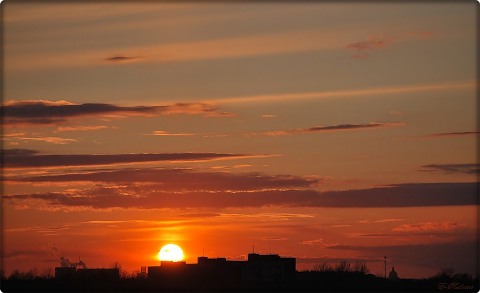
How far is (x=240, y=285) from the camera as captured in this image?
11594cm

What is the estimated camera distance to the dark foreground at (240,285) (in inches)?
3959

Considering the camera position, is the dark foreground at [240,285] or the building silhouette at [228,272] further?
the building silhouette at [228,272]

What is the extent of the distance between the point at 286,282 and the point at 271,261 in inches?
339

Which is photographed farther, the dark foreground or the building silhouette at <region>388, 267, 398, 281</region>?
the building silhouette at <region>388, 267, 398, 281</region>

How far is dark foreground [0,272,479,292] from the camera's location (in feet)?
330

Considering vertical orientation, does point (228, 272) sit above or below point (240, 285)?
above

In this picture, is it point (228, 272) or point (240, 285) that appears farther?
point (228, 272)

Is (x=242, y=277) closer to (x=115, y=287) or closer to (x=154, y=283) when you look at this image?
(x=154, y=283)

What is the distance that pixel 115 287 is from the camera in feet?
345

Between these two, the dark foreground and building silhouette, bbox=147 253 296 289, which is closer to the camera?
the dark foreground

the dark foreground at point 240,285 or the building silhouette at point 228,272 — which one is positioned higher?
the building silhouette at point 228,272

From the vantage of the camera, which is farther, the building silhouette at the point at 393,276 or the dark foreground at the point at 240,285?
the building silhouette at the point at 393,276

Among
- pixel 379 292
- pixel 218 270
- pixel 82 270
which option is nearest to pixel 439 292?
pixel 379 292

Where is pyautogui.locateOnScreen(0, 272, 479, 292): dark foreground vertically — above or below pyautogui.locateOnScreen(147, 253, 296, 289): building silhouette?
below
